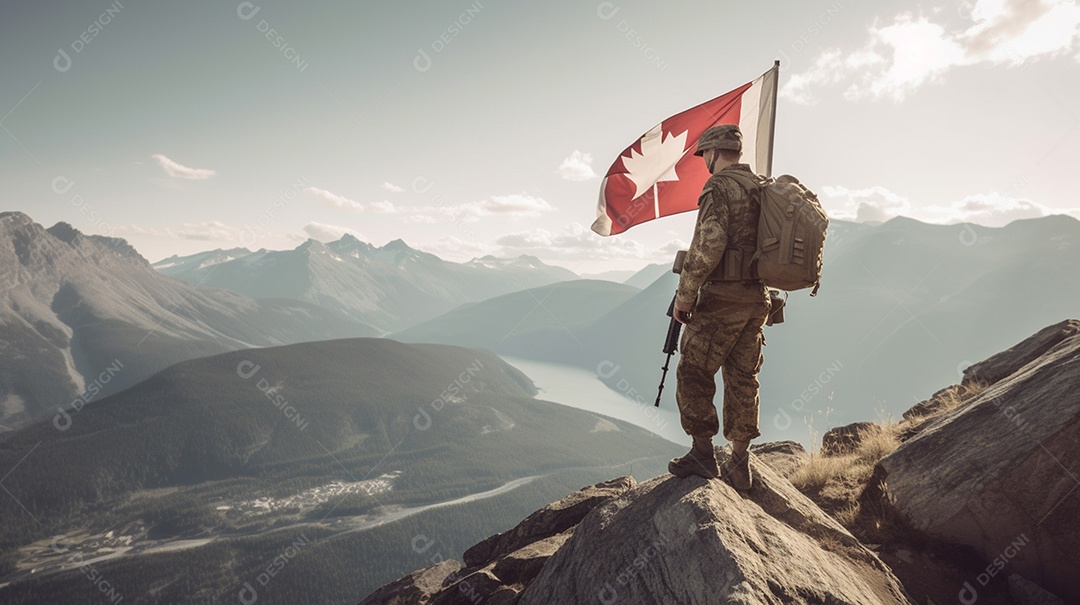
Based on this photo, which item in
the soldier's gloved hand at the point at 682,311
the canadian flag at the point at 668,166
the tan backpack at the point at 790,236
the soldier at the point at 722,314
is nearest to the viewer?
the tan backpack at the point at 790,236

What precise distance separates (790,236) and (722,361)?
5.97 ft

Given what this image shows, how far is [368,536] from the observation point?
156625 millimetres

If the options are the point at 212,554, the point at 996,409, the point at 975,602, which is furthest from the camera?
the point at 212,554

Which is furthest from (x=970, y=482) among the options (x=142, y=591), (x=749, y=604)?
(x=142, y=591)

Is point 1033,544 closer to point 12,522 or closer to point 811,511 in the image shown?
point 811,511

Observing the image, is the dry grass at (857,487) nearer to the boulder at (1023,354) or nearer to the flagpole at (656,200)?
the boulder at (1023,354)

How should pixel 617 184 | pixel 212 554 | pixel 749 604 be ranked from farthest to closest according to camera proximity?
1. pixel 212 554
2. pixel 617 184
3. pixel 749 604

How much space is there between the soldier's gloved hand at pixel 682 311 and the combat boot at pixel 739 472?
2172mm

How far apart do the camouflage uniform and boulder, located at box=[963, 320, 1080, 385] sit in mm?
9530

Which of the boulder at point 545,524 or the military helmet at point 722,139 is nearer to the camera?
the military helmet at point 722,139

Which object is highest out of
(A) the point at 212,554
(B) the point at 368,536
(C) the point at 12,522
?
(C) the point at 12,522

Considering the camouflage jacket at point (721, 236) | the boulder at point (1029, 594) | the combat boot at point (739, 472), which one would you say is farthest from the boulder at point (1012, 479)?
the camouflage jacket at point (721, 236)

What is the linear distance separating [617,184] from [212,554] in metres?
191

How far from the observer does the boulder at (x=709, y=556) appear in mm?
4531
